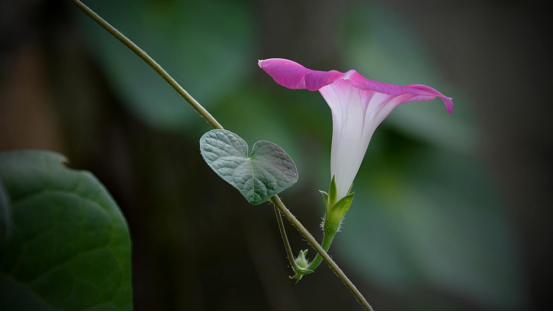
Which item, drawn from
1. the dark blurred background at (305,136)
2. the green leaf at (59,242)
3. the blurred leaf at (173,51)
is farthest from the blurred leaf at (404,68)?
the green leaf at (59,242)

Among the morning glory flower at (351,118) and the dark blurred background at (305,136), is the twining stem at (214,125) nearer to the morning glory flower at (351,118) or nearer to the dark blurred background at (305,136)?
the morning glory flower at (351,118)

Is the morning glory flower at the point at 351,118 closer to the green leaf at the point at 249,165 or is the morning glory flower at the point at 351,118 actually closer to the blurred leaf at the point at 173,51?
the green leaf at the point at 249,165

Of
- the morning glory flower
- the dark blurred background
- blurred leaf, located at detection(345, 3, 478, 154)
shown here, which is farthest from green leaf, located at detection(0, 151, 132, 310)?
blurred leaf, located at detection(345, 3, 478, 154)

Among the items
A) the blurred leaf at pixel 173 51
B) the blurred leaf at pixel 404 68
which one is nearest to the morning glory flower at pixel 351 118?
the blurred leaf at pixel 173 51

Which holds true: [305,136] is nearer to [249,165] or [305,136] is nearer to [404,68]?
[404,68]

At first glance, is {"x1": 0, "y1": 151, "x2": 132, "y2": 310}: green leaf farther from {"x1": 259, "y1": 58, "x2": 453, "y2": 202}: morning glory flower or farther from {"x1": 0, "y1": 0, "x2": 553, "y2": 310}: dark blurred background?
{"x1": 0, "y1": 0, "x2": 553, "y2": 310}: dark blurred background

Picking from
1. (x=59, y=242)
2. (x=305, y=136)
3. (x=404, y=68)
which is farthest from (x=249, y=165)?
(x=404, y=68)

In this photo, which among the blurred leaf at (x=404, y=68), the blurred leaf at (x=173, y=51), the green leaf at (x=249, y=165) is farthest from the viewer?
the blurred leaf at (x=404, y=68)

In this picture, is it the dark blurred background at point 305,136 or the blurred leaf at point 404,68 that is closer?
the dark blurred background at point 305,136

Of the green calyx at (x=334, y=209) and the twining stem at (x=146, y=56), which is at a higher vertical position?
the twining stem at (x=146, y=56)

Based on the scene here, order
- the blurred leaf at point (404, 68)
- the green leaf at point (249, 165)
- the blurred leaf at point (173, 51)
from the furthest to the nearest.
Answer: the blurred leaf at point (404, 68) → the blurred leaf at point (173, 51) → the green leaf at point (249, 165)
